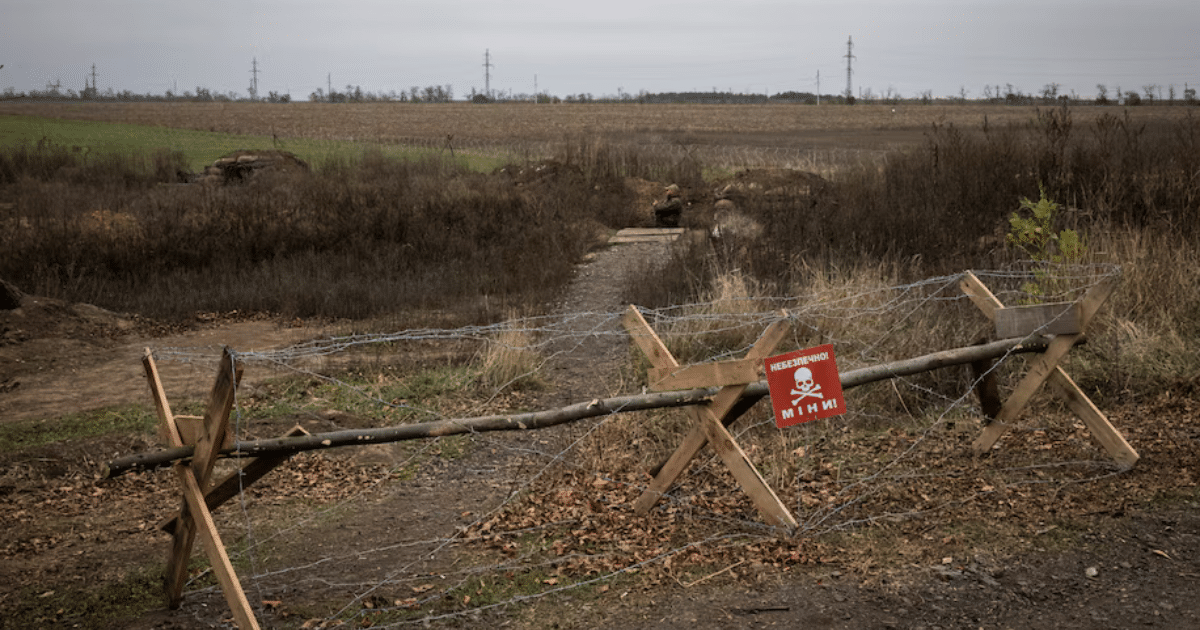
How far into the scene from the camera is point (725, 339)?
989cm

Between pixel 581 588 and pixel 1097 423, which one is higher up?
pixel 1097 423

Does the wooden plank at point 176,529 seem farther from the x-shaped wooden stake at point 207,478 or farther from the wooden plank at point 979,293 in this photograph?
the wooden plank at point 979,293

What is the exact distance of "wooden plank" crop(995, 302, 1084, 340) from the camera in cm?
577

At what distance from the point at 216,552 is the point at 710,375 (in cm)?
264

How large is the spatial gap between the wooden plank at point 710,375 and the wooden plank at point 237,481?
6.37 feet

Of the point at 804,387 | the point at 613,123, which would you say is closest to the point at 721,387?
the point at 804,387

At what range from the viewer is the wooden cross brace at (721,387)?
16.4 ft

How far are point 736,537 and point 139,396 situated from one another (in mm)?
6518

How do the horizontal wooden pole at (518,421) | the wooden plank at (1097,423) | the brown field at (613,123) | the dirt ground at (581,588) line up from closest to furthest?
the horizontal wooden pole at (518,421)
the dirt ground at (581,588)
the wooden plank at (1097,423)
the brown field at (613,123)

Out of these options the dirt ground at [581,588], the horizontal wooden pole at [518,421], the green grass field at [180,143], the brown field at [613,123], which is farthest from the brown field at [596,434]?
the brown field at [613,123]

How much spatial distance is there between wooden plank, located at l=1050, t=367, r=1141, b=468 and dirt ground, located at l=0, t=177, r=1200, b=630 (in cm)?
14

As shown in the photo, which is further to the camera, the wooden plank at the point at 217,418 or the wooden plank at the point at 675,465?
the wooden plank at the point at 675,465

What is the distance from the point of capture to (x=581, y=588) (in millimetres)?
5059

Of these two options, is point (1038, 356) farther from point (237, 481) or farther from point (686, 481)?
point (237, 481)
